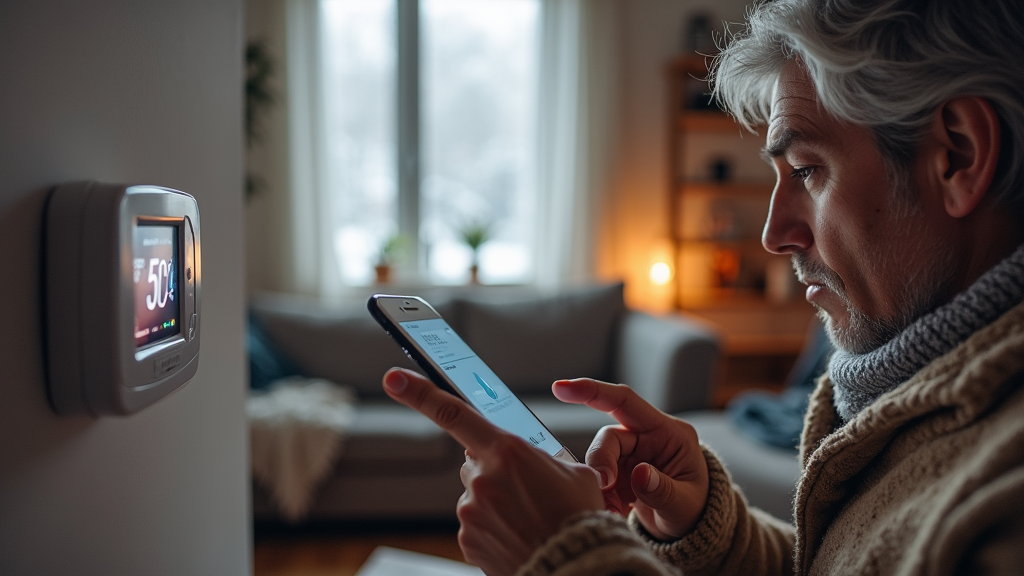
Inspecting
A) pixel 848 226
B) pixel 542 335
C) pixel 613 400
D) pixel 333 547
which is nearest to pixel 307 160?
pixel 542 335

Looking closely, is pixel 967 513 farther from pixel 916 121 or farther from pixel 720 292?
pixel 720 292

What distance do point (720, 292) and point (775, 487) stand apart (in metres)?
2.30

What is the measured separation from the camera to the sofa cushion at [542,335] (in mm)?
2994

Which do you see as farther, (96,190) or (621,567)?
(621,567)

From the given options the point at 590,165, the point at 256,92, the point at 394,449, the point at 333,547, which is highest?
the point at 256,92

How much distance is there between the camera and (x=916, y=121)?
0.64 metres

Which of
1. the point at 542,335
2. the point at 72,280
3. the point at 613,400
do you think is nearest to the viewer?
the point at 72,280

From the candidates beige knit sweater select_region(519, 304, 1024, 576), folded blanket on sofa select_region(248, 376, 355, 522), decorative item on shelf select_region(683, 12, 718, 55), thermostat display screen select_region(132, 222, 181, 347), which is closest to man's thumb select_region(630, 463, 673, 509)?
beige knit sweater select_region(519, 304, 1024, 576)

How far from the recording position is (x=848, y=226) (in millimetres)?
713

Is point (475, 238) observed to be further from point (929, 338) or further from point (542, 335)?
point (929, 338)

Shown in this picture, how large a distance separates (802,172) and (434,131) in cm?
336

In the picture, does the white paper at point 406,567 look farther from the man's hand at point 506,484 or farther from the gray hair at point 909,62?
the gray hair at point 909,62

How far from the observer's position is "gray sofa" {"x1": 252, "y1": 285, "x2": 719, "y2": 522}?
8.09ft

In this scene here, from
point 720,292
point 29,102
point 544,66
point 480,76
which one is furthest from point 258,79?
point 29,102
